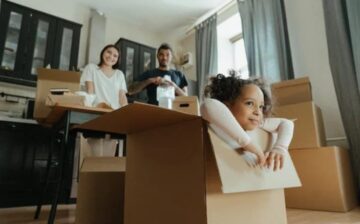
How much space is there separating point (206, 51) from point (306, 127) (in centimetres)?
214

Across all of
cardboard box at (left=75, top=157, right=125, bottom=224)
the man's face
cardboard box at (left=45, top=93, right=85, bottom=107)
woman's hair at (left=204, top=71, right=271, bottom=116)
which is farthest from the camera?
the man's face

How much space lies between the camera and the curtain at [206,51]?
145 inches

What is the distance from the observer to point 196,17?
13.6 ft

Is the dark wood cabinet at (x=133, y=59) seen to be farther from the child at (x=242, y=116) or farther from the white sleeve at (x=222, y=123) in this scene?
the white sleeve at (x=222, y=123)

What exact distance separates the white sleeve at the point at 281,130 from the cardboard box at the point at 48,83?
4.34 feet

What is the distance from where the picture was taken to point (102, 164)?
1.28m

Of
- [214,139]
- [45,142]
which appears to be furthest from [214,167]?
[45,142]

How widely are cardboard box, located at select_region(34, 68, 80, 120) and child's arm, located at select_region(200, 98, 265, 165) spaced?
1.30m

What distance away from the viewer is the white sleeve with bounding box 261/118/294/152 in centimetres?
82

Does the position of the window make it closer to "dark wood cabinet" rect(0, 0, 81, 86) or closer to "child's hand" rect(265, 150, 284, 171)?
"dark wood cabinet" rect(0, 0, 81, 86)

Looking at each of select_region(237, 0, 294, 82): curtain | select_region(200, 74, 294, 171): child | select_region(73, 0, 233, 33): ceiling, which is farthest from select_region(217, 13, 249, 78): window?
select_region(200, 74, 294, 171): child

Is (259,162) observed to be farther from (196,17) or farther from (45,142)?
(196,17)

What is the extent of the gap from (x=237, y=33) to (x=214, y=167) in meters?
3.55

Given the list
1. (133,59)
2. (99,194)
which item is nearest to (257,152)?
(99,194)
